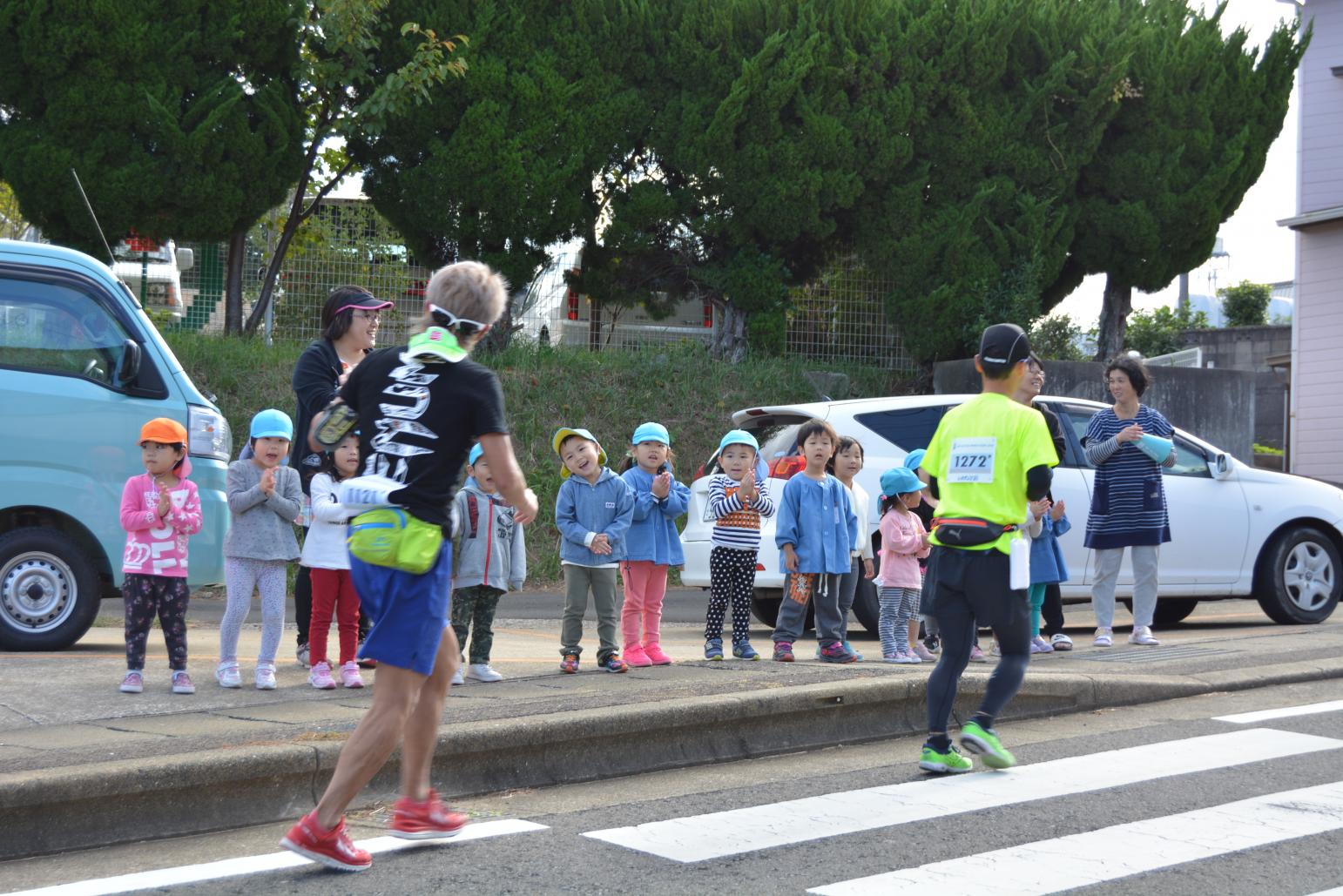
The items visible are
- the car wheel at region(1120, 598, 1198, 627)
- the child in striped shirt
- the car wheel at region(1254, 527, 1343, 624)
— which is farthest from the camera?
the car wheel at region(1120, 598, 1198, 627)

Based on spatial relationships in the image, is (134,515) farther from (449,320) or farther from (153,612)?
(449,320)

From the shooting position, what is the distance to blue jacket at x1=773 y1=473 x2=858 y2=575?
309 inches

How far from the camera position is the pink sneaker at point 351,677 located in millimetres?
6688

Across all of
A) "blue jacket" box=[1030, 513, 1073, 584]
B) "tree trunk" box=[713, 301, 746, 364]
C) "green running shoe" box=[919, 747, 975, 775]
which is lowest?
"green running shoe" box=[919, 747, 975, 775]

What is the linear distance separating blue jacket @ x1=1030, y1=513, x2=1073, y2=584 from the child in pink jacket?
88cm

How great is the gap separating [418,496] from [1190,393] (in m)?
14.7

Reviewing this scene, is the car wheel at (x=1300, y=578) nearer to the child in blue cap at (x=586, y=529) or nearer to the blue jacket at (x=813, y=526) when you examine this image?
the blue jacket at (x=813, y=526)

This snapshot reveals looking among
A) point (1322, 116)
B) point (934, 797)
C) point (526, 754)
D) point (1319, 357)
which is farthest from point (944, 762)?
point (1322, 116)

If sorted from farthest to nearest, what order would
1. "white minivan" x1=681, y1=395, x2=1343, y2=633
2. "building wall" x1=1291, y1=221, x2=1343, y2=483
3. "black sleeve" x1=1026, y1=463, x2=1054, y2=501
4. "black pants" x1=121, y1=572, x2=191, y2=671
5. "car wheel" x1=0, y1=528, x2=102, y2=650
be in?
"building wall" x1=1291, y1=221, x2=1343, y2=483, "white minivan" x1=681, y1=395, x2=1343, y2=633, "car wheel" x1=0, y1=528, x2=102, y2=650, "black pants" x1=121, y1=572, x2=191, y2=671, "black sleeve" x1=1026, y1=463, x2=1054, y2=501

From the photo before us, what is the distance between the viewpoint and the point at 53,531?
8.19m

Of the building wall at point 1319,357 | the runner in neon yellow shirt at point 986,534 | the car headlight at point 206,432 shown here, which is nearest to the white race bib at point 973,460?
the runner in neon yellow shirt at point 986,534

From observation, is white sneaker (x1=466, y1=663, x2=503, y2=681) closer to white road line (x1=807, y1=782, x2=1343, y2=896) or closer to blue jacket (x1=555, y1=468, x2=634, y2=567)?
blue jacket (x1=555, y1=468, x2=634, y2=567)

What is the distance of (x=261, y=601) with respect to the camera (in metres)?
6.68

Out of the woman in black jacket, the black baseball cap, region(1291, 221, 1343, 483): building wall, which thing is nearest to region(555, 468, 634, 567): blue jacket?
the woman in black jacket
